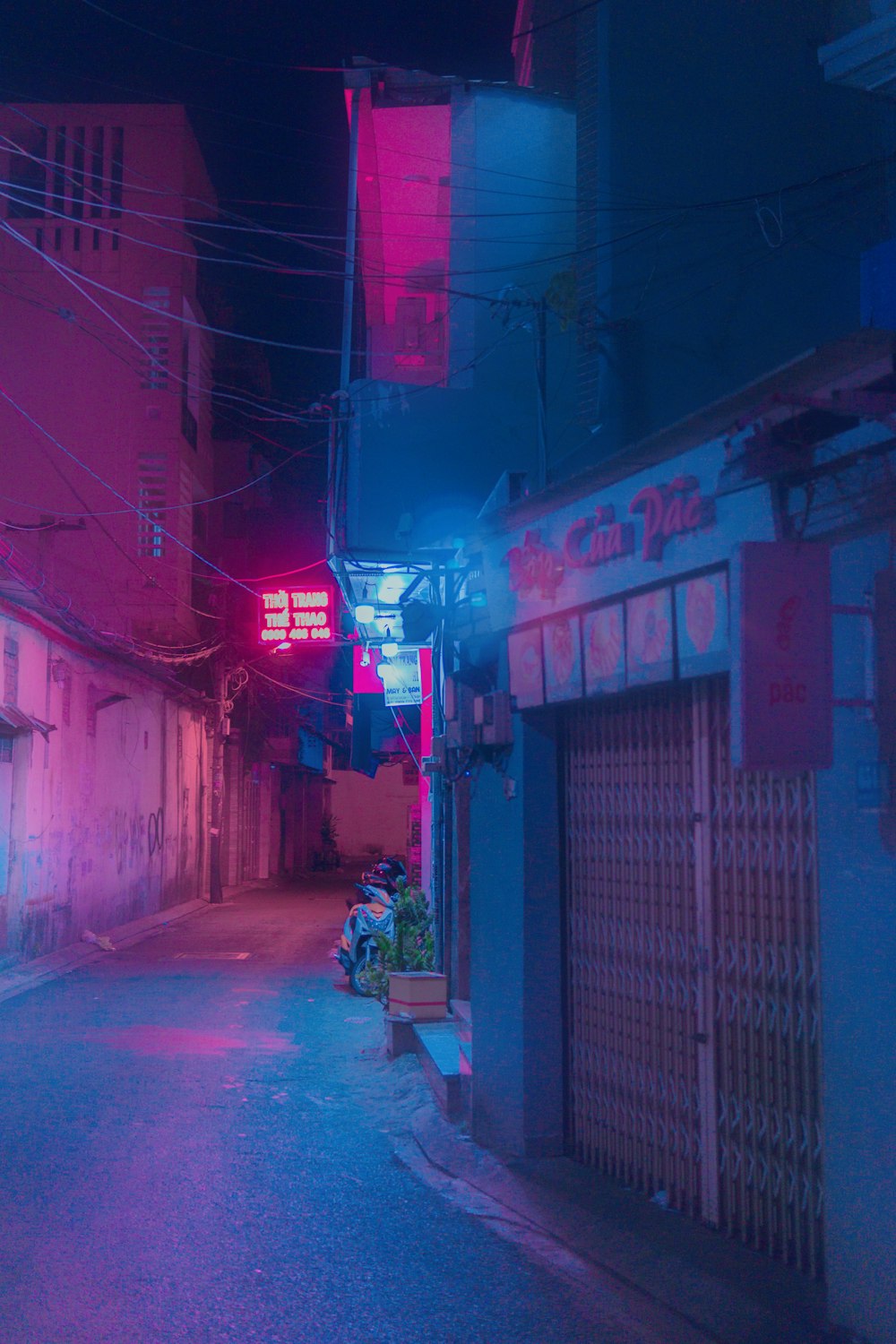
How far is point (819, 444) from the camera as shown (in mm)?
5082

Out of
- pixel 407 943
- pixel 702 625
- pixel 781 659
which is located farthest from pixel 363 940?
pixel 781 659

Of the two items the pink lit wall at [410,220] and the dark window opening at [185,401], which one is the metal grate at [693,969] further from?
the dark window opening at [185,401]

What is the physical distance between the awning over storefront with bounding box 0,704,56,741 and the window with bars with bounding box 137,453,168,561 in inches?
535

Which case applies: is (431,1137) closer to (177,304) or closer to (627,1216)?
(627,1216)

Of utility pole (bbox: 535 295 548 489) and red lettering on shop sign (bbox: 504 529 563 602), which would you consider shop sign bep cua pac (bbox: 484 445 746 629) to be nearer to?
red lettering on shop sign (bbox: 504 529 563 602)

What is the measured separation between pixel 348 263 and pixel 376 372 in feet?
5.38

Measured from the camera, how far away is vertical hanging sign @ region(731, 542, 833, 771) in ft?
15.1

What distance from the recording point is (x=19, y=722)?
15.8 m

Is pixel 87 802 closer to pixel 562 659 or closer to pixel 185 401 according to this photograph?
pixel 185 401

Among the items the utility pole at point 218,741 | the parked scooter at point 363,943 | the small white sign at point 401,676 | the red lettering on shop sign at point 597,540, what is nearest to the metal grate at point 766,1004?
the red lettering on shop sign at point 597,540

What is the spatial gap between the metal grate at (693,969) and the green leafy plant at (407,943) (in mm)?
5506

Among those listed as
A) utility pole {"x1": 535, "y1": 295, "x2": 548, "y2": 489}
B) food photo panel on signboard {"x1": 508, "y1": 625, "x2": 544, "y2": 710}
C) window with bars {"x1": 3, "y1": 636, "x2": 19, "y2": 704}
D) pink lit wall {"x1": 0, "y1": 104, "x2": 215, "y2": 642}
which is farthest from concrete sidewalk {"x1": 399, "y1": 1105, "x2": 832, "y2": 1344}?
pink lit wall {"x1": 0, "y1": 104, "x2": 215, "y2": 642}

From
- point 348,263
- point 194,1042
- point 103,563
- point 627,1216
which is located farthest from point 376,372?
point 103,563

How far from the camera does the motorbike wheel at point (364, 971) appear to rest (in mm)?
14586
